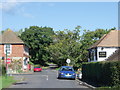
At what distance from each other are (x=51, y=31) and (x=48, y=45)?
9923mm

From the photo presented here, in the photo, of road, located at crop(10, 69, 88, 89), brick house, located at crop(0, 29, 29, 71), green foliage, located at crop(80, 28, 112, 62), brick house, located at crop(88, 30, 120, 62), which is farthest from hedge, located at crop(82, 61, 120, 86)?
green foliage, located at crop(80, 28, 112, 62)

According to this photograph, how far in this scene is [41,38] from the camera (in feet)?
292

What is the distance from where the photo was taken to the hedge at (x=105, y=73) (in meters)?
19.4

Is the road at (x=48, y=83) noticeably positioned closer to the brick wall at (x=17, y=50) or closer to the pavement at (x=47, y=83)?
the pavement at (x=47, y=83)

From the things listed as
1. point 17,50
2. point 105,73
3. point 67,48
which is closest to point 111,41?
point 17,50

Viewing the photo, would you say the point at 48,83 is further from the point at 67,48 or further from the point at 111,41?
the point at 67,48

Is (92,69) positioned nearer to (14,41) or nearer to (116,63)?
(116,63)

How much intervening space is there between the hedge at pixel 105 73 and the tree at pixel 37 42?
57544 mm

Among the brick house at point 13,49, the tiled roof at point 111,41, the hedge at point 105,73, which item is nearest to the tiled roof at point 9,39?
the brick house at point 13,49

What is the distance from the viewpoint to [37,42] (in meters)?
87.8

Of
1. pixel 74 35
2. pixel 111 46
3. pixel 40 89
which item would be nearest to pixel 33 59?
pixel 74 35

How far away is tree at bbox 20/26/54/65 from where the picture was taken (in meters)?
87.8

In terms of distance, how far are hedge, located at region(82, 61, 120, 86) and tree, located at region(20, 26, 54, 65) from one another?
57.5 m

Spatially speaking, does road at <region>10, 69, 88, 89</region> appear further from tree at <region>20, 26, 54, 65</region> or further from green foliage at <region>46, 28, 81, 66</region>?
tree at <region>20, 26, 54, 65</region>
